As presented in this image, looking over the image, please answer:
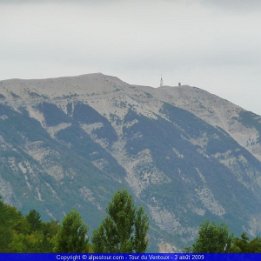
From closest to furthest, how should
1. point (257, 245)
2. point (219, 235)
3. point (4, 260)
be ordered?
point (4, 260), point (219, 235), point (257, 245)

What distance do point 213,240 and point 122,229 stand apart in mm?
23847

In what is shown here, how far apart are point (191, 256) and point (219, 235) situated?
37.3m

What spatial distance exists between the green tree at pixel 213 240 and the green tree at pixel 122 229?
1809cm

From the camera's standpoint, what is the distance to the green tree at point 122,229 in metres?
127

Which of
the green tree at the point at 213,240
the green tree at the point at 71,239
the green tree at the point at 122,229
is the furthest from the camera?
the green tree at the point at 213,240

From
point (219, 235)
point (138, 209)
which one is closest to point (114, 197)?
point (138, 209)

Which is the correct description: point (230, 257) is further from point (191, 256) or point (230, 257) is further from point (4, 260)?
point (4, 260)

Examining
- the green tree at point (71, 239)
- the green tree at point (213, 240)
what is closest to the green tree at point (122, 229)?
the green tree at point (71, 239)

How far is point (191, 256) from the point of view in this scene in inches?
4373

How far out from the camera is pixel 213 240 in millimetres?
148500
